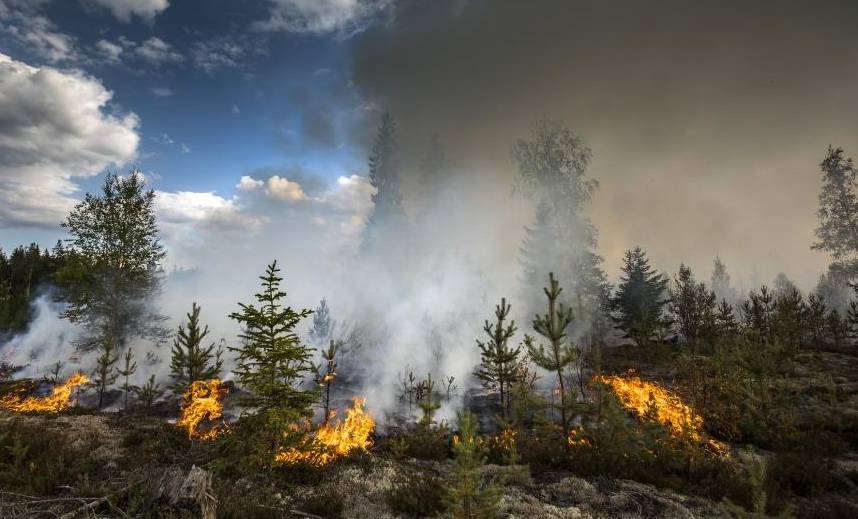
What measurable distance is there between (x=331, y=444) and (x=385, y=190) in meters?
42.5

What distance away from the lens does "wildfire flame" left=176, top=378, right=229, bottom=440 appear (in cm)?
1345

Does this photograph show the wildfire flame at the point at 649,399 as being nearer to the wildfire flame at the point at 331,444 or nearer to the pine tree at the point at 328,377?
the wildfire flame at the point at 331,444

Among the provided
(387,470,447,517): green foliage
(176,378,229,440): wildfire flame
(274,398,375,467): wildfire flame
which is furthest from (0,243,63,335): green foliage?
(387,470,447,517): green foliage

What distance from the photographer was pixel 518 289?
3938 centimetres

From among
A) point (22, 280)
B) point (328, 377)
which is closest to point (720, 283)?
point (328, 377)

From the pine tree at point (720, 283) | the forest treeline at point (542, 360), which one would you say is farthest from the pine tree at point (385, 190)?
the pine tree at point (720, 283)

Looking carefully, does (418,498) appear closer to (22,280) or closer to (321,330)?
(321,330)

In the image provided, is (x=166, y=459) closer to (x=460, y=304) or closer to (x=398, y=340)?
(x=398, y=340)

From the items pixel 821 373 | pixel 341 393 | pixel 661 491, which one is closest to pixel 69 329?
pixel 341 393

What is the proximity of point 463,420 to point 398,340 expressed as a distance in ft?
86.6

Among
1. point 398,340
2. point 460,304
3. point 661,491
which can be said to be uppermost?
point 460,304

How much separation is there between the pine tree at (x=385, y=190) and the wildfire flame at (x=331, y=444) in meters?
32.7

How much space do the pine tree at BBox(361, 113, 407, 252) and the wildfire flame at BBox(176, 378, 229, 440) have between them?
107 ft

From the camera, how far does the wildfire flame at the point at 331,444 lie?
10086 mm
